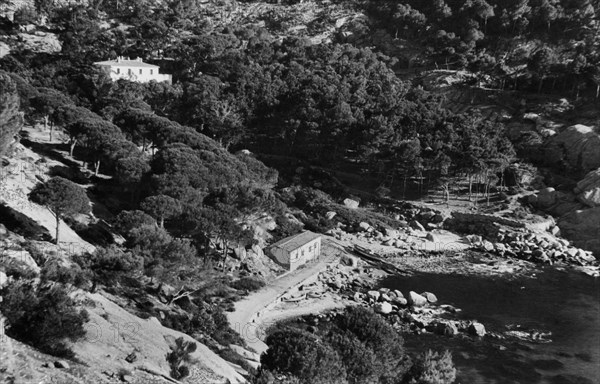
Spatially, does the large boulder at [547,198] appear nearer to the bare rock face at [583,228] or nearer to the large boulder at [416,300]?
the bare rock face at [583,228]

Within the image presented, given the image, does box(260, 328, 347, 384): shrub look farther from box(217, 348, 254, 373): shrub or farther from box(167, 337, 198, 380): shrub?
box(217, 348, 254, 373): shrub

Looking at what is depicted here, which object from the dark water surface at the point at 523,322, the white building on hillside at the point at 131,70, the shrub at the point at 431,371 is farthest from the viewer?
the white building on hillside at the point at 131,70

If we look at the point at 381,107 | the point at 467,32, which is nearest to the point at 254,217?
the point at 381,107

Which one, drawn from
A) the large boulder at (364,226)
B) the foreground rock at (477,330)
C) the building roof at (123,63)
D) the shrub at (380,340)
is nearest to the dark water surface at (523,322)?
the foreground rock at (477,330)

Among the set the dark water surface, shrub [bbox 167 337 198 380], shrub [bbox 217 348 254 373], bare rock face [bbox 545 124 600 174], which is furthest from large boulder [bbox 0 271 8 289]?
bare rock face [bbox 545 124 600 174]

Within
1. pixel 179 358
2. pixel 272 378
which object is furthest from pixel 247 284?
pixel 272 378

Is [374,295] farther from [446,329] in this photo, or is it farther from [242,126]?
[242,126]
